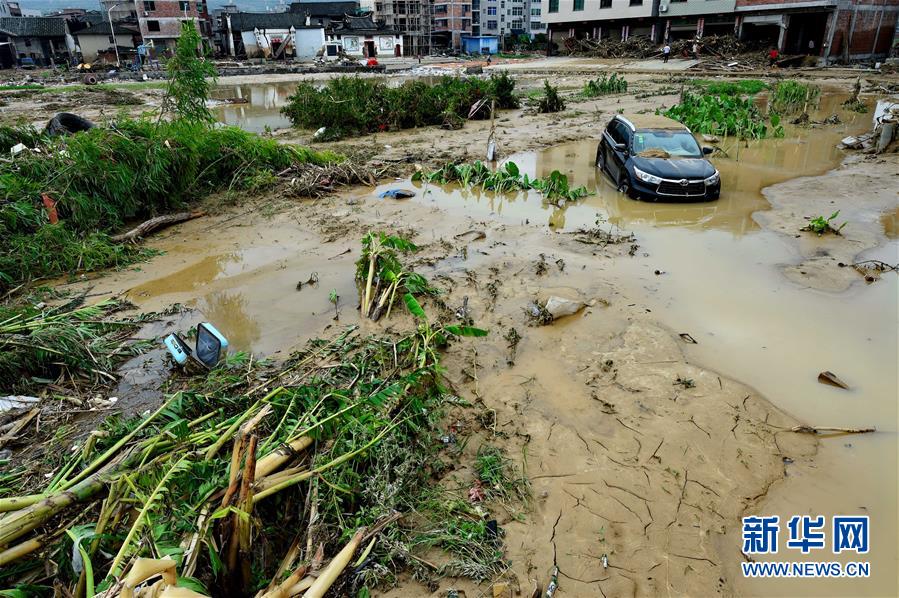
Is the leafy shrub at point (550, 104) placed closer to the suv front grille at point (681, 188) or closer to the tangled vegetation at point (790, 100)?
the tangled vegetation at point (790, 100)

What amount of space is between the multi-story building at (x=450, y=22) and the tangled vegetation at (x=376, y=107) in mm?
67146

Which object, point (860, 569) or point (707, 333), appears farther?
point (707, 333)

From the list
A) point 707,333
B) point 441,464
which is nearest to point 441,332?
point 441,464

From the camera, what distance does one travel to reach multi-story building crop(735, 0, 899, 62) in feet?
132

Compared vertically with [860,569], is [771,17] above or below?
above

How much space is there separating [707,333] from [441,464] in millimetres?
4468

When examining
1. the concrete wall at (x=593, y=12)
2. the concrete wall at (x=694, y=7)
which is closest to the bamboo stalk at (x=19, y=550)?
the concrete wall at (x=694, y=7)

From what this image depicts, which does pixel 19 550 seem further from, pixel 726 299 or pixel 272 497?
pixel 726 299

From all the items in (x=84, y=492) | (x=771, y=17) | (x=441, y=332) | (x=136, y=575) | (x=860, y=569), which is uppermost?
(x=771, y=17)

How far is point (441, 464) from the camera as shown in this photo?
16.7ft

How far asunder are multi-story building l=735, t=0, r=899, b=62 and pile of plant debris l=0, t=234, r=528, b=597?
49366mm

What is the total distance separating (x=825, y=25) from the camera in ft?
135

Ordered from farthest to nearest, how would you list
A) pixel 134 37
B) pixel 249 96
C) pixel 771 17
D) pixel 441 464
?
pixel 134 37
pixel 771 17
pixel 249 96
pixel 441 464

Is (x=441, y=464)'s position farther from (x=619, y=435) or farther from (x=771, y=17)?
(x=771, y=17)
